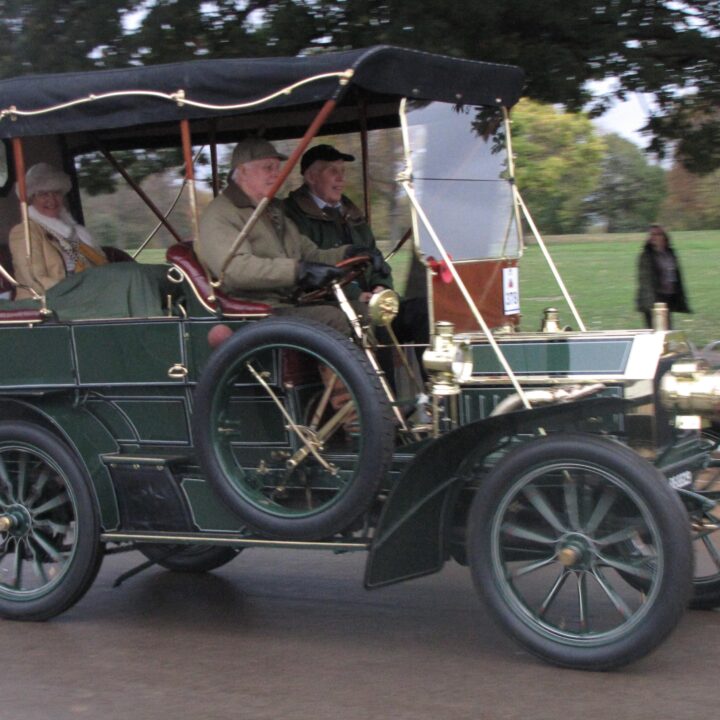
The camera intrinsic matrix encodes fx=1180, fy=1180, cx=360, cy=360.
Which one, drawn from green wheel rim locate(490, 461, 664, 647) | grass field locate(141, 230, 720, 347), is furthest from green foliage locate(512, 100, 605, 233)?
green wheel rim locate(490, 461, 664, 647)

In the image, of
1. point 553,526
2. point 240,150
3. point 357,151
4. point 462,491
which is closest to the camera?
point 553,526

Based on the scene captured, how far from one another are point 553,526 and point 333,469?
0.89 meters

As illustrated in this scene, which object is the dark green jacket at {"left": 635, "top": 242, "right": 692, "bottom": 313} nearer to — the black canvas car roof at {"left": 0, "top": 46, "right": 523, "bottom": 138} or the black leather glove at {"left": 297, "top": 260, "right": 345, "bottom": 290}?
the black canvas car roof at {"left": 0, "top": 46, "right": 523, "bottom": 138}

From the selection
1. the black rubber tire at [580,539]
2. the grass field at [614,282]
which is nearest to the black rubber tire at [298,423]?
the black rubber tire at [580,539]

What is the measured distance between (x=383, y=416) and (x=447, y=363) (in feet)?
1.16

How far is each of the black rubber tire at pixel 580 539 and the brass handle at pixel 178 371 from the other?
133 centimetres

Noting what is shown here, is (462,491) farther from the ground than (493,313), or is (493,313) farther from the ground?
(493,313)

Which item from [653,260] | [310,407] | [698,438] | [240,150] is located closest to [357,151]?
[240,150]

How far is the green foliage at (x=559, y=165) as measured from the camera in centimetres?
2766

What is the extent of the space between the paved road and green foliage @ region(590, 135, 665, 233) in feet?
78.7

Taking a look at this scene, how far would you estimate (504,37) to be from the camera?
847 cm

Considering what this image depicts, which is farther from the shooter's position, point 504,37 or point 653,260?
point 653,260

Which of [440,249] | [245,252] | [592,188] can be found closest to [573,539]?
[440,249]

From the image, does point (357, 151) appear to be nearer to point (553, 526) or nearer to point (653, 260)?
point (553, 526)
